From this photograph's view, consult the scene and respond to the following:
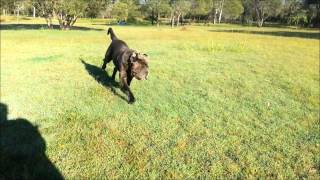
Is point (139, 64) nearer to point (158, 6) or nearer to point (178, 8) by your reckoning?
point (158, 6)

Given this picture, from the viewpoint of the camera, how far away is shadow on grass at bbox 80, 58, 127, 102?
455 inches

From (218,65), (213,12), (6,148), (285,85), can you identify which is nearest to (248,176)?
(6,148)

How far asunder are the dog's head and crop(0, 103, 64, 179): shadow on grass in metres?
2.74

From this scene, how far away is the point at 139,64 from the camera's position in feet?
29.4

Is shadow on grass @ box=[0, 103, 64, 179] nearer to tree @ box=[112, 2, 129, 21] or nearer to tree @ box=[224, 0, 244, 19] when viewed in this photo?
tree @ box=[112, 2, 129, 21]

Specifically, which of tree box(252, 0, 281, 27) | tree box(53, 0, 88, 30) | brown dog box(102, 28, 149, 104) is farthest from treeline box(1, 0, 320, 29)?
brown dog box(102, 28, 149, 104)

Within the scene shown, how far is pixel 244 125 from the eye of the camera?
27.7 ft

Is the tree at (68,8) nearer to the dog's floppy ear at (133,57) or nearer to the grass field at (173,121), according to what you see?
the grass field at (173,121)

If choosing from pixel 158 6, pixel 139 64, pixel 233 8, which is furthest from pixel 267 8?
pixel 139 64

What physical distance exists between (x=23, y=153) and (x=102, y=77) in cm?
680

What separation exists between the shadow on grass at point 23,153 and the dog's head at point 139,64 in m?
2.74

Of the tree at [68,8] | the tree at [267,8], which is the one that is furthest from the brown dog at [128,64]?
the tree at [267,8]

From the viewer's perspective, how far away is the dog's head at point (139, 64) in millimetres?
8891

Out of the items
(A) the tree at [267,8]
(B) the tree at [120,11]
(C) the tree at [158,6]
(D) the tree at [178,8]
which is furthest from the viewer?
(A) the tree at [267,8]
